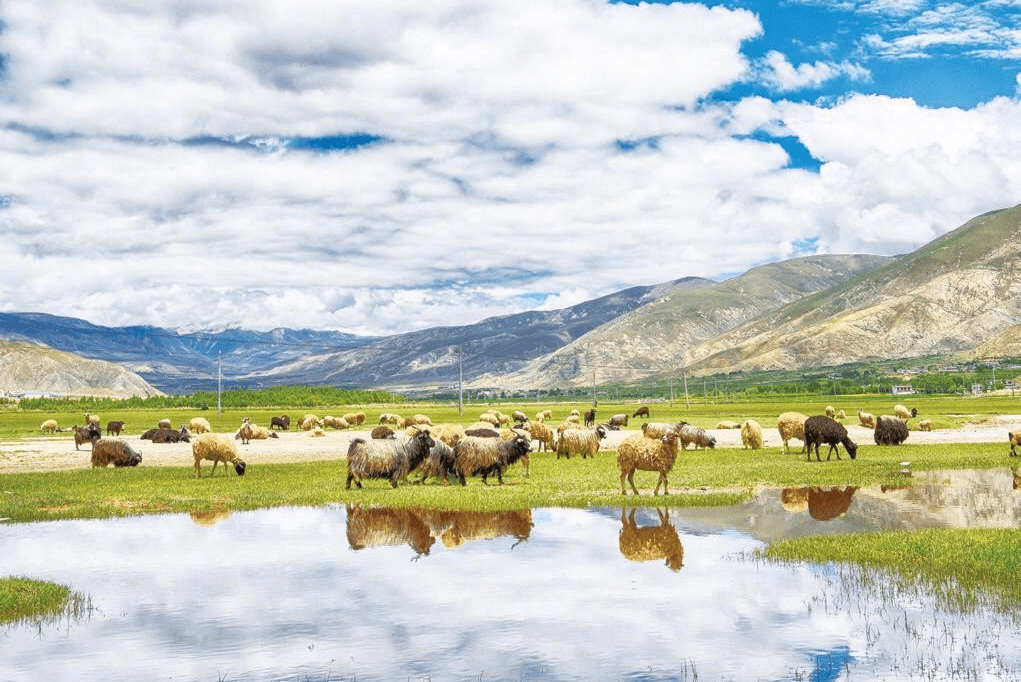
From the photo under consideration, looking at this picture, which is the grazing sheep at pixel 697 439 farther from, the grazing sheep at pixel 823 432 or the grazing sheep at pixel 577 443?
the grazing sheep at pixel 823 432

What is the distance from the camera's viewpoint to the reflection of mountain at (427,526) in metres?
22.1

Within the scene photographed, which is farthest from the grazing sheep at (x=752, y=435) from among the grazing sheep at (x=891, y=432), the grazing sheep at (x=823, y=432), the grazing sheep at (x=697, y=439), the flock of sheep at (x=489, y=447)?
the grazing sheep at (x=823, y=432)

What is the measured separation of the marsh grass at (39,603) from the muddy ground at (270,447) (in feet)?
103

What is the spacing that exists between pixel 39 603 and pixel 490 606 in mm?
8646

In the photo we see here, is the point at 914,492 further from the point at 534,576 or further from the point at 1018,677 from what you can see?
the point at 1018,677

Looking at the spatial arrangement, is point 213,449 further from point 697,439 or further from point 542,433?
point 697,439

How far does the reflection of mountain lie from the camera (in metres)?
22.1

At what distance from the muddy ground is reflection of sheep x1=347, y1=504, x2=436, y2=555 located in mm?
25153

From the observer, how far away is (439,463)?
34.4 m

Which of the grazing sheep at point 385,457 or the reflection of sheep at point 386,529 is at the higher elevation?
the grazing sheep at point 385,457

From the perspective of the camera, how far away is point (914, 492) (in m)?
30.1

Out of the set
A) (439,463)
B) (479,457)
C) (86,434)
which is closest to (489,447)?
(479,457)

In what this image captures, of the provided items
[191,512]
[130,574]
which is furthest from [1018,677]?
[191,512]

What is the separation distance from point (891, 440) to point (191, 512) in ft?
139
